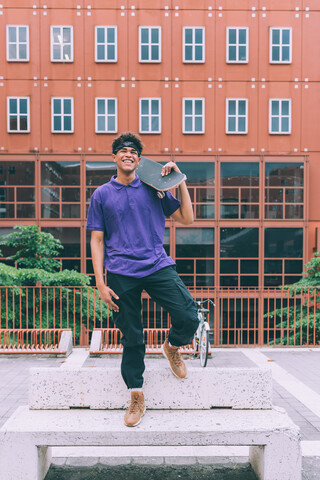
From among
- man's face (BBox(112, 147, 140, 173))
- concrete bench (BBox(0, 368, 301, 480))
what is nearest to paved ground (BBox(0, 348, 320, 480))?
concrete bench (BBox(0, 368, 301, 480))

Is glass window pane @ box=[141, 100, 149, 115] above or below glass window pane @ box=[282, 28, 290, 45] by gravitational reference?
below

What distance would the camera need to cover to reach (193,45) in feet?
72.3

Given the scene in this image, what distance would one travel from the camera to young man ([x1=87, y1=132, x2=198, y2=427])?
359cm

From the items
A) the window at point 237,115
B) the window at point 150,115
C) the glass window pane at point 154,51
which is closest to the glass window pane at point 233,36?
the window at point 237,115

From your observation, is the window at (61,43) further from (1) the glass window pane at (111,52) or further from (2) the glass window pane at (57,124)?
(2) the glass window pane at (57,124)

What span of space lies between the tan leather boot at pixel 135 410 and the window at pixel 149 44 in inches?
818

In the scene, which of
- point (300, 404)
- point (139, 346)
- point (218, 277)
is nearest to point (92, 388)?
point (139, 346)

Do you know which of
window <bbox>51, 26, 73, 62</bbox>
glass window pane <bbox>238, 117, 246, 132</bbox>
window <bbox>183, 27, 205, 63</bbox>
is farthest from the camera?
glass window pane <bbox>238, 117, 246, 132</bbox>

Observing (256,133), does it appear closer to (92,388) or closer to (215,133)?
(215,133)

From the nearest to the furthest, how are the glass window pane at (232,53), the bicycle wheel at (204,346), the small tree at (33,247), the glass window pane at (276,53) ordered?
the bicycle wheel at (204,346)
the small tree at (33,247)
the glass window pane at (232,53)
the glass window pane at (276,53)

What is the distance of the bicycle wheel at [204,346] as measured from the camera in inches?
350

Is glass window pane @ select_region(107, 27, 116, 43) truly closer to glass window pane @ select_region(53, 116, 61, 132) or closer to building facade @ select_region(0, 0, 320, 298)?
building facade @ select_region(0, 0, 320, 298)

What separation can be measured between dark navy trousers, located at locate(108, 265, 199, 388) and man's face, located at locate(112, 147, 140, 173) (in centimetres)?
86

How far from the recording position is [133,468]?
402 cm
